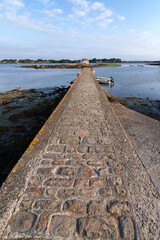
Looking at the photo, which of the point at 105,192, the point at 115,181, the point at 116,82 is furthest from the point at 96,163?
the point at 116,82

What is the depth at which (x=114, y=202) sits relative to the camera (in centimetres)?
202

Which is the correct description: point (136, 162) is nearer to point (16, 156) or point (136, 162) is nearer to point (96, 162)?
point (96, 162)

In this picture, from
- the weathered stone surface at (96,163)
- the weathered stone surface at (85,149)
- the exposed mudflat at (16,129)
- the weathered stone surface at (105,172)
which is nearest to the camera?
the weathered stone surface at (105,172)

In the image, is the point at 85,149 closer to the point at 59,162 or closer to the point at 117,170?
the point at 59,162

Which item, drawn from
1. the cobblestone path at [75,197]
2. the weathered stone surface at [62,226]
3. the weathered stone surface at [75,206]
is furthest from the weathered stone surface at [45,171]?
the weathered stone surface at [62,226]

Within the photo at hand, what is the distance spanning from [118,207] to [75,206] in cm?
62

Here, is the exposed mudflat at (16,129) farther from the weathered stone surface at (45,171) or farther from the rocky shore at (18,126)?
the weathered stone surface at (45,171)

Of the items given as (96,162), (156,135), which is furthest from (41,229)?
(156,135)

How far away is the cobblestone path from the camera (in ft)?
5.50

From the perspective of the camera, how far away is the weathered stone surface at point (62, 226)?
5.38 ft

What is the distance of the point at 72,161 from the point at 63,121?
83.5 inches

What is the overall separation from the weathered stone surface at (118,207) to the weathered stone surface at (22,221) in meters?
1.06

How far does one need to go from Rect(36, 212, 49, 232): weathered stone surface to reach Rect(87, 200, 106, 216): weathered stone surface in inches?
22.8

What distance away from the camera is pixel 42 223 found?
1744 mm
